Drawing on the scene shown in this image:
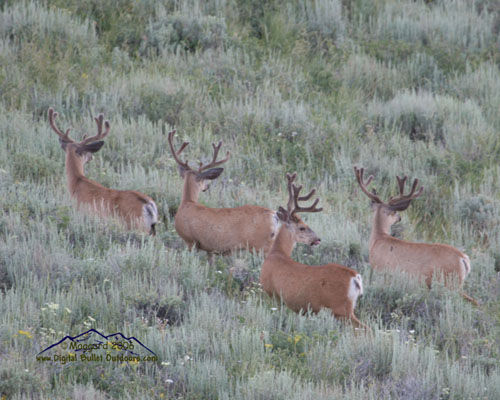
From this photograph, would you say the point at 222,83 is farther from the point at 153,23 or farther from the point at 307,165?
the point at 307,165

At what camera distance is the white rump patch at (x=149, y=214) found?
859 cm

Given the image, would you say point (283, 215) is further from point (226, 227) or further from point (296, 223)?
point (226, 227)

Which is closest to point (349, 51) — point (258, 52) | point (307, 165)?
point (258, 52)

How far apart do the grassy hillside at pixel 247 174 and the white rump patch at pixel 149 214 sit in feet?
0.72

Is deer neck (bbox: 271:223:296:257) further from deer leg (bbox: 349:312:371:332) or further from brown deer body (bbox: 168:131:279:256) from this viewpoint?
deer leg (bbox: 349:312:371:332)

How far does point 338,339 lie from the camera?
632 cm

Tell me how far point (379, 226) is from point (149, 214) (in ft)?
7.98

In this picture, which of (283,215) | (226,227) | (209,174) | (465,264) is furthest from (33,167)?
(465,264)

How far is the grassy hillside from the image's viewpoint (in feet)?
19.3

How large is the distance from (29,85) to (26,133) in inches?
70.1

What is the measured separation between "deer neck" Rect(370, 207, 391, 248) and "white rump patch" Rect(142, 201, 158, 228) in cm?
231

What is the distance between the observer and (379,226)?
334 inches

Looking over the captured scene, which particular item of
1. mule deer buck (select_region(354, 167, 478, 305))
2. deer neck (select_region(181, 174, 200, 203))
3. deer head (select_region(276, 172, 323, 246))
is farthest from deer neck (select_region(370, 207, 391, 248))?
deer neck (select_region(181, 174, 200, 203))

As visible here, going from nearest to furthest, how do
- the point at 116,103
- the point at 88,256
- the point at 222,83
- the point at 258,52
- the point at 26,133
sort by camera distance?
1. the point at 88,256
2. the point at 26,133
3. the point at 116,103
4. the point at 222,83
5. the point at 258,52
